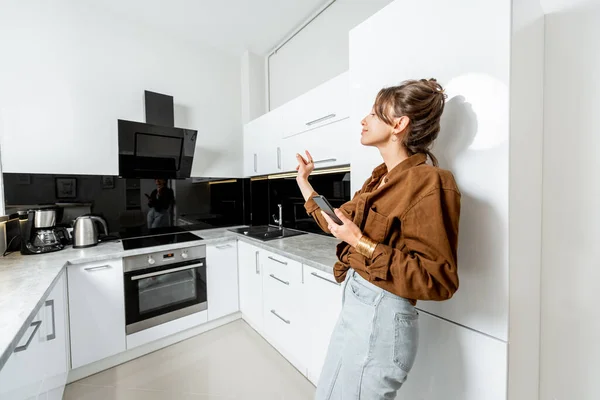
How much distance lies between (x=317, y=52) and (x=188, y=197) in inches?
73.2

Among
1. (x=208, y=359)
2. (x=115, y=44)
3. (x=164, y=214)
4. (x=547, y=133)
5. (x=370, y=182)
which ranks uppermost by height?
(x=115, y=44)

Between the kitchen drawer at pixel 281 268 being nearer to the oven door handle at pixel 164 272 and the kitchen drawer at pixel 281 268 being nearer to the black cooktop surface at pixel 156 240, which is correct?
the oven door handle at pixel 164 272

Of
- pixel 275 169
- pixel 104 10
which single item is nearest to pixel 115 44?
pixel 104 10

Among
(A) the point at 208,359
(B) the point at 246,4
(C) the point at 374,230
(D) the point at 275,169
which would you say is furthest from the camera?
(D) the point at 275,169

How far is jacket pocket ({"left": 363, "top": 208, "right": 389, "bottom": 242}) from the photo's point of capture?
74 centimetres

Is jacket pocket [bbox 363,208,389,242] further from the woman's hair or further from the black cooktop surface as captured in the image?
the black cooktop surface

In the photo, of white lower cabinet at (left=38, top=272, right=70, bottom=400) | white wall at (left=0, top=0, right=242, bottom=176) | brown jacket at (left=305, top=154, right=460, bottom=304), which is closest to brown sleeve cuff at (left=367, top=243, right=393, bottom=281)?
brown jacket at (left=305, top=154, right=460, bottom=304)

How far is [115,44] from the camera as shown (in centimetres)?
222

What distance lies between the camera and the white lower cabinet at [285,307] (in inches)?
64.8

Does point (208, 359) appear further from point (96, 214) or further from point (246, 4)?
point (246, 4)

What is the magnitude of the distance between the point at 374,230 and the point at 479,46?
66 cm

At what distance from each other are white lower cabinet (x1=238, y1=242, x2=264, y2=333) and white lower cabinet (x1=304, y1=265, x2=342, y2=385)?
0.60m

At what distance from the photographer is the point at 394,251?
2.27 feet

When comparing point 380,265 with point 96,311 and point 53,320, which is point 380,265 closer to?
point 53,320
